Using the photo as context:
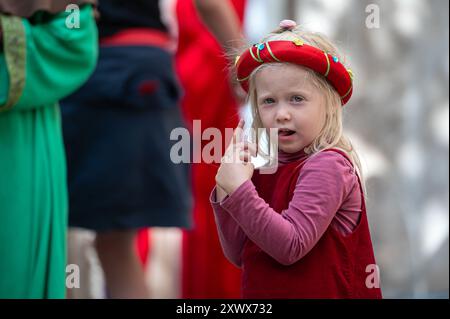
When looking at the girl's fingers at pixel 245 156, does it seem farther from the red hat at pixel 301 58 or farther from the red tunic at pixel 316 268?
the red hat at pixel 301 58

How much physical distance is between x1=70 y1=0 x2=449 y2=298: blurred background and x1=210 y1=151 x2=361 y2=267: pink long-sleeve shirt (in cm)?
227

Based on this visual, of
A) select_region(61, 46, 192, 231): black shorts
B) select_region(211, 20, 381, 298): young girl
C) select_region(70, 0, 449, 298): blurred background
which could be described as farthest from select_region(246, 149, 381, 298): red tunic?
select_region(70, 0, 449, 298): blurred background

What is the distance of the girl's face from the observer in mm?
2178

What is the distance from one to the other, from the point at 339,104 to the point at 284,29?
235 mm

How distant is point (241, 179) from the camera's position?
211cm

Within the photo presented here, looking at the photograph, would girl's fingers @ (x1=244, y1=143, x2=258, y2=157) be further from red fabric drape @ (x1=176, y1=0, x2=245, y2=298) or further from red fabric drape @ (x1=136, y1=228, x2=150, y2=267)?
red fabric drape @ (x1=136, y1=228, x2=150, y2=267)

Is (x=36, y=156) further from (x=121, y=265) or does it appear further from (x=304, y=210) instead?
(x=304, y=210)

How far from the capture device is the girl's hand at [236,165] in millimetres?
2107

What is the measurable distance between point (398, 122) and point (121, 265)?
5.55ft

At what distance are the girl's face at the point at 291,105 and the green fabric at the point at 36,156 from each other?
854mm

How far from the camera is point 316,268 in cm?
216

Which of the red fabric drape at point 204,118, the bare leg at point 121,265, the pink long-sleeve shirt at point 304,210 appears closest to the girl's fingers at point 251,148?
the pink long-sleeve shirt at point 304,210

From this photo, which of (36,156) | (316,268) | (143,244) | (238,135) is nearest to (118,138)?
(36,156)
